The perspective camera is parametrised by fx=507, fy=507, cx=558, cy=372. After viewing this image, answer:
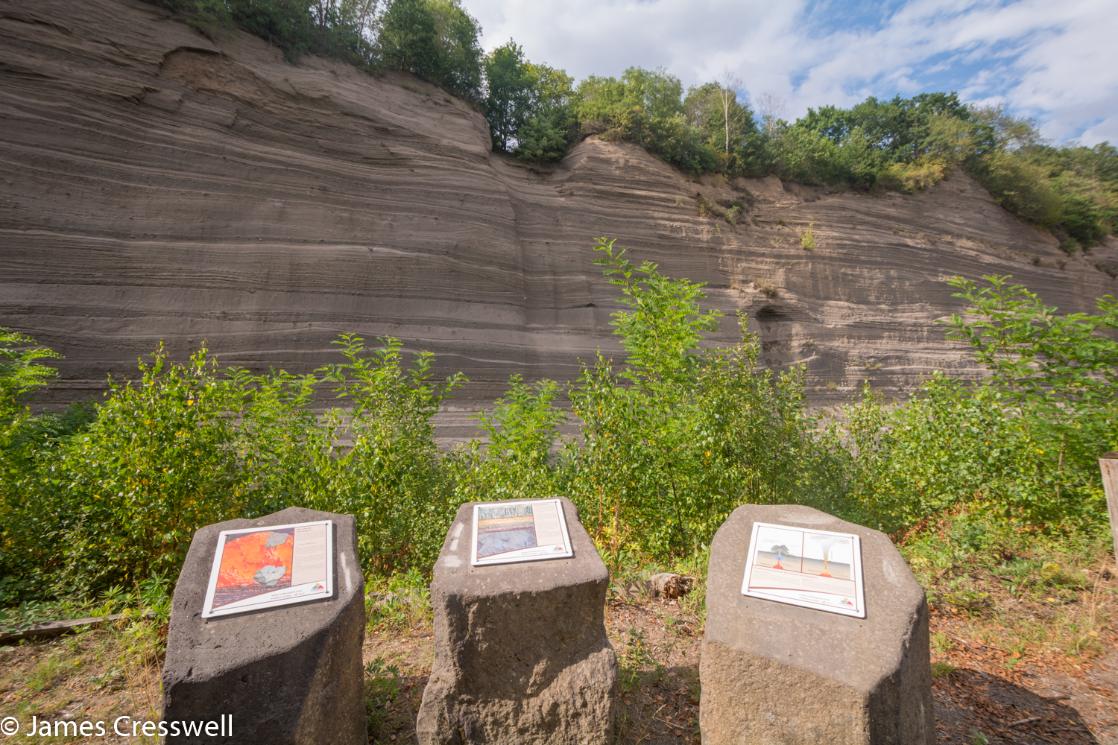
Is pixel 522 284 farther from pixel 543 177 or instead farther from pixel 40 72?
pixel 40 72

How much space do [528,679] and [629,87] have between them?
16.2 meters

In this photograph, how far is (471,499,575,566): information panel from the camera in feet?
7.36

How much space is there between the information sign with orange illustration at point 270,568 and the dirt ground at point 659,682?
0.91 metres

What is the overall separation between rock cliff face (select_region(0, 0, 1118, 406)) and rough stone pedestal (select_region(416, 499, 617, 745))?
7.30m

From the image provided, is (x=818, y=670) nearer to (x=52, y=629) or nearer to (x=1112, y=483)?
(x=1112, y=483)

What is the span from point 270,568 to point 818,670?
214 cm

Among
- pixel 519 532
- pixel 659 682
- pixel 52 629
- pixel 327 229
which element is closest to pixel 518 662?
pixel 519 532

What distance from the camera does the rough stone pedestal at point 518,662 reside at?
2033 mm

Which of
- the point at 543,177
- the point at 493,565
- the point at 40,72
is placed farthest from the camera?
the point at 543,177

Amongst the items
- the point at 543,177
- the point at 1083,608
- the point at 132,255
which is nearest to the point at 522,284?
the point at 543,177

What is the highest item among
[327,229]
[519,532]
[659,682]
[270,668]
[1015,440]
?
[327,229]

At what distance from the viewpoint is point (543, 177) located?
12578mm

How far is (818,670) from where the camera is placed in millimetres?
1705

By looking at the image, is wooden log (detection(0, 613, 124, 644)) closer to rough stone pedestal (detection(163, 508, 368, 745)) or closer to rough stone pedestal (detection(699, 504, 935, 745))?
rough stone pedestal (detection(163, 508, 368, 745))
